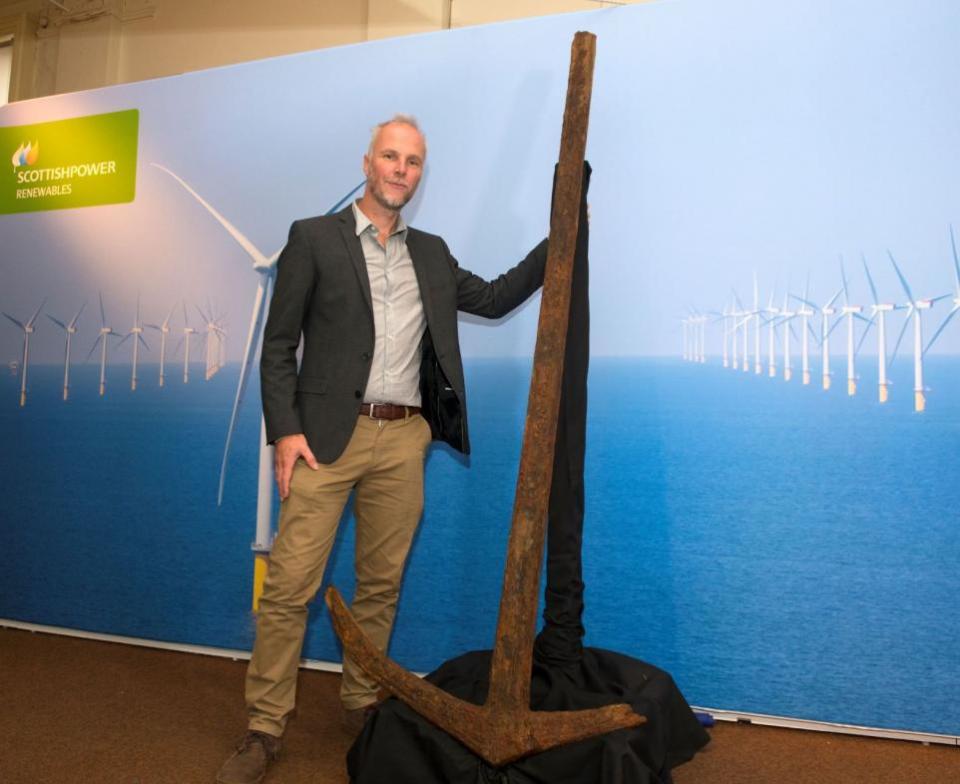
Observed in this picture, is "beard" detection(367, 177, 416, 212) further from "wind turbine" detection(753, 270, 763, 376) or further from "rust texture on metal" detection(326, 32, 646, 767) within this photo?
"wind turbine" detection(753, 270, 763, 376)

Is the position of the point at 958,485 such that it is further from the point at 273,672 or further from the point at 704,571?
the point at 273,672

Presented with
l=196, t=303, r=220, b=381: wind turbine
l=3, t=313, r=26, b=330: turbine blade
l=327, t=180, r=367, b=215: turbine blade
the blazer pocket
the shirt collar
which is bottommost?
the blazer pocket

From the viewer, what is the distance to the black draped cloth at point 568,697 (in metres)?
1.99

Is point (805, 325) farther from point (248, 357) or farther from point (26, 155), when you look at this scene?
point (26, 155)

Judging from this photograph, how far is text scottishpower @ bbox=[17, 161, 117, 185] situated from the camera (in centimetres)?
388

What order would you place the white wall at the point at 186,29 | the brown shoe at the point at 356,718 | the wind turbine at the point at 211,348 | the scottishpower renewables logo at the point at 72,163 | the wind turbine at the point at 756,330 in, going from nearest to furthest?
the brown shoe at the point at 356,718 → the wind turbine at the point at 756,330 → the wind turbine at the point at 211,348 → the scottishpower renewables logo at the point at 72,163 → the white wall at the point at 186,29

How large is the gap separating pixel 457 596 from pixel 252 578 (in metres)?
0.98

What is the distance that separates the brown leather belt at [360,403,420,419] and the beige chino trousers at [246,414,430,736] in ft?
Result: 0.06

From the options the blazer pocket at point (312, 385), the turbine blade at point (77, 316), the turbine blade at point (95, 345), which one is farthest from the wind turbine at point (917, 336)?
the turbine blade at point (77, 316)

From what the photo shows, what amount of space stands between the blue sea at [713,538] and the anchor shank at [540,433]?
3.03 feet

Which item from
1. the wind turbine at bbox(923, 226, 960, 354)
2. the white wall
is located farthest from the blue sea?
the white wall

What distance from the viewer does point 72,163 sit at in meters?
3.97

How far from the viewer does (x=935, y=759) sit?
2.52 m

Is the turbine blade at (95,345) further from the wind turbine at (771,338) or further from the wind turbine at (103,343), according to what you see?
the wind turbine at (771,338)
